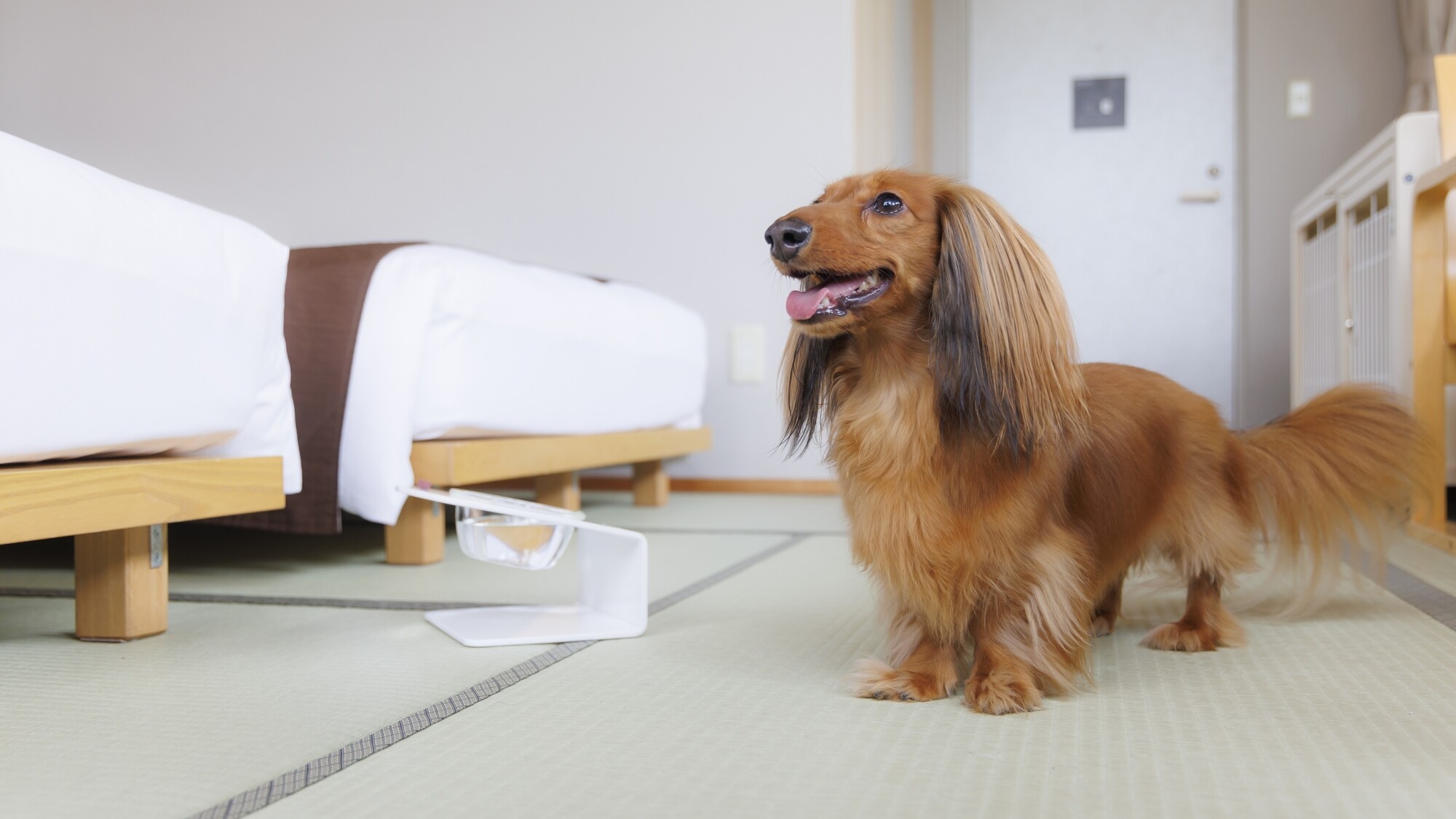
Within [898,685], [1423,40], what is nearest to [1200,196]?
[1423,40]

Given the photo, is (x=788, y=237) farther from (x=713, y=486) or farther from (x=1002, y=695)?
(x=713, y=486)

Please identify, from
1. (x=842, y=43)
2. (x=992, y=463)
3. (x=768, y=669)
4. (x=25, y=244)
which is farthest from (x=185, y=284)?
(x=842, y=43)

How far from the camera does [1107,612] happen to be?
1408 millimetres

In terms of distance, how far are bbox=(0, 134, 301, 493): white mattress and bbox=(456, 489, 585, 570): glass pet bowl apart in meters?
0.34

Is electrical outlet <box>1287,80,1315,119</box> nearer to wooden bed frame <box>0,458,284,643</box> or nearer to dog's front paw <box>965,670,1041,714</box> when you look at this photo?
dog's front paw <box>965,670,1041,714</box>

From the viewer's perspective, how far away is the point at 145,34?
4.11 meters

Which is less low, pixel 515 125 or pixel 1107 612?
pixel 515 125

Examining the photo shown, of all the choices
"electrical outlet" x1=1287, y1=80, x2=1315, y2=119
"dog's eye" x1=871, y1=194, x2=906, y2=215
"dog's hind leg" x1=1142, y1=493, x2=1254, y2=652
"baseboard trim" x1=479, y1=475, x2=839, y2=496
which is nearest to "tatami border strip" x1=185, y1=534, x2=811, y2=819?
"dog's eye" x1=871, y1=194, x2=906, y2=215

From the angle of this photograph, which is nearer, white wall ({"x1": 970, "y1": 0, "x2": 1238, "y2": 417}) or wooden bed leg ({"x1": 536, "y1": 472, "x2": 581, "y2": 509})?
wooden bed leg ({"x1": 536, "y1": 472, "x2": 581, "y2": 509})

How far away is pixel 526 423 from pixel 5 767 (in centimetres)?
140

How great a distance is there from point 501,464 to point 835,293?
1136 millimetres

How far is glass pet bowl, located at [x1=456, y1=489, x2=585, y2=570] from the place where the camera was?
4.42ft

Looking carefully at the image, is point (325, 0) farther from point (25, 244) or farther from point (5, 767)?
point (5, 767)

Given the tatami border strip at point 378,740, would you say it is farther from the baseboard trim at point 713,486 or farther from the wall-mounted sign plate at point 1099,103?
the wall-mounted sign plate at point 1099,103
